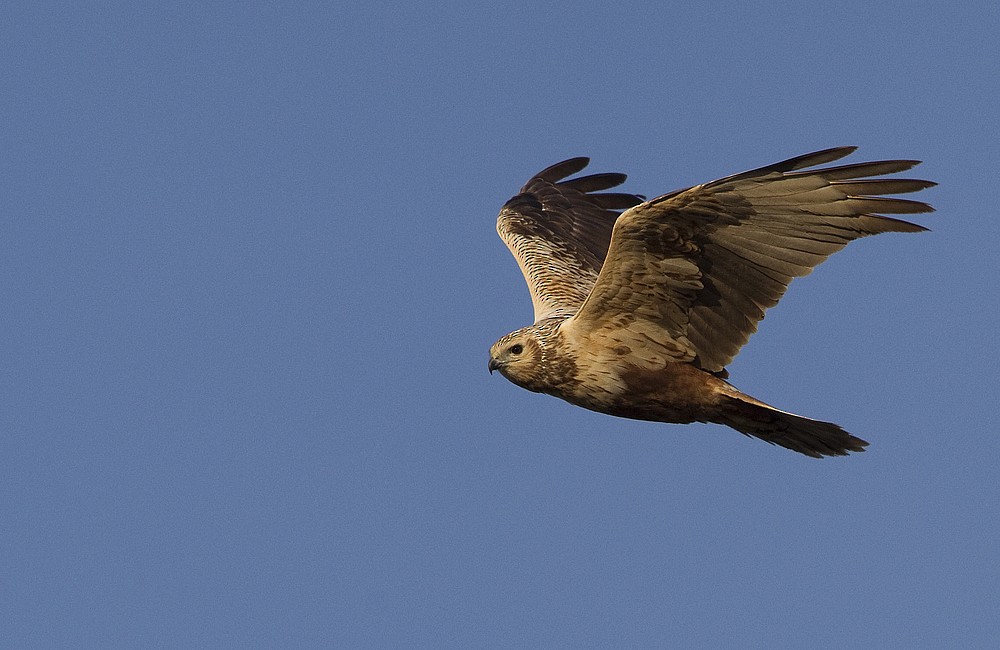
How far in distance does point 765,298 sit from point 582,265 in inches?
147

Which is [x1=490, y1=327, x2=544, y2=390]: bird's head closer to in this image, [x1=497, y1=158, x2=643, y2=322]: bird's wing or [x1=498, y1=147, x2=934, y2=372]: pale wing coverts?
[x1=498, y1=147, x2=934, y2=372]: pale wing coverts

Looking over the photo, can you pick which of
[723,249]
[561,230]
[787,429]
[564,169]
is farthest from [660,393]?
[564,169]

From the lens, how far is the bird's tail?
372 inches

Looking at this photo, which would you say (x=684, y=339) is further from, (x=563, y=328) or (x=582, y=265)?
(x=582, y=265)

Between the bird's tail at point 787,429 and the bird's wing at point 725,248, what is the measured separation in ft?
Answer: 1.21

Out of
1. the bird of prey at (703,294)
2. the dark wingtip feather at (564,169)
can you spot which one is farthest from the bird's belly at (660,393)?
the dark wingtip feather at (564,169)

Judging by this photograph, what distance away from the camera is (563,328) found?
32.9 ft

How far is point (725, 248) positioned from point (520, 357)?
5.99 ft

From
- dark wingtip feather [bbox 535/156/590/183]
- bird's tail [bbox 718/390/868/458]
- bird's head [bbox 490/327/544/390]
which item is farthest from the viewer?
dark wingtip feather [bbox 535/156/590/183]

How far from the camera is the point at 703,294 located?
9625mm

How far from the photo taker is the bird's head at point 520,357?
33.1 ft

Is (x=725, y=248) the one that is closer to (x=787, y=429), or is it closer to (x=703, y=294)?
(x=703, y=294)

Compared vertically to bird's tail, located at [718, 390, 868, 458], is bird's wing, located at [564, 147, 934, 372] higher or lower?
higher

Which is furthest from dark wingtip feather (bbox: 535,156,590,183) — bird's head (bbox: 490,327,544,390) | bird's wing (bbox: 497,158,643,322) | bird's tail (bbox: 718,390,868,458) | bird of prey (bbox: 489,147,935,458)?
bird's tail (bbox: 718,390,868,458)
